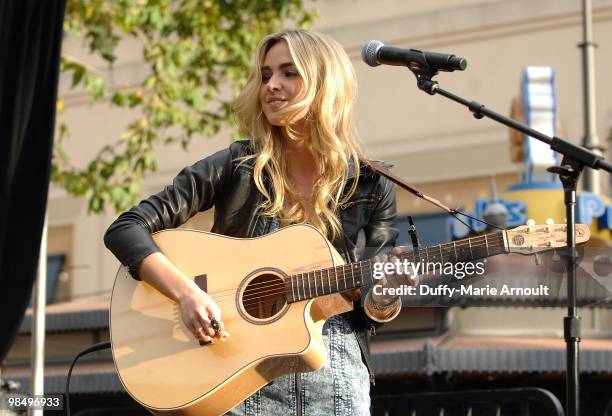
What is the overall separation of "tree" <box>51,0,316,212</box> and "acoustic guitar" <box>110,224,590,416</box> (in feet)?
21.2

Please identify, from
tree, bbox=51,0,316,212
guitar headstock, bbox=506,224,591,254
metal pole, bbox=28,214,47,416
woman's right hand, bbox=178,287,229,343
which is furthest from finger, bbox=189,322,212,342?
tree, bbox=51,0,316,212

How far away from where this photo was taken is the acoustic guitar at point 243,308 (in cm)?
340

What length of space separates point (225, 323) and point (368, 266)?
0.51 meters

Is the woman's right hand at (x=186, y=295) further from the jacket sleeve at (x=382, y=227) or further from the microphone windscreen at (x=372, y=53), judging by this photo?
the microphone windscreen at (x=372, y=53)

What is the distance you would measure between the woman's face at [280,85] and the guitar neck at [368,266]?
0.58m

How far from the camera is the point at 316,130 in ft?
12.3

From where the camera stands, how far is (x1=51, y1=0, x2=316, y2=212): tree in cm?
1020

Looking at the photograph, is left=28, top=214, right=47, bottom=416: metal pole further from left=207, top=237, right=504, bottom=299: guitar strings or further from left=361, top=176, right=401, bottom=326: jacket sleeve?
left=361, top=176, right=401, bottom=326: jacket sleeve

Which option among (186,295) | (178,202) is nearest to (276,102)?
(178,202)

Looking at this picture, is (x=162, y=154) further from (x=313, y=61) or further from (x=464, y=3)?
(x=313, y=61)

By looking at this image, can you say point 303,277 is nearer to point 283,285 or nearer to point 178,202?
point 283,285

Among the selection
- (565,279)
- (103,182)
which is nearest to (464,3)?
(103,182)

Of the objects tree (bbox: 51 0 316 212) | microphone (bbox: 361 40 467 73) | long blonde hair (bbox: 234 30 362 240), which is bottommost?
long blonde hair (bbox: 234 30 362 240)

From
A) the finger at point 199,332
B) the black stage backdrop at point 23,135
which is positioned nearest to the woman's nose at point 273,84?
the finger at point 199,332
